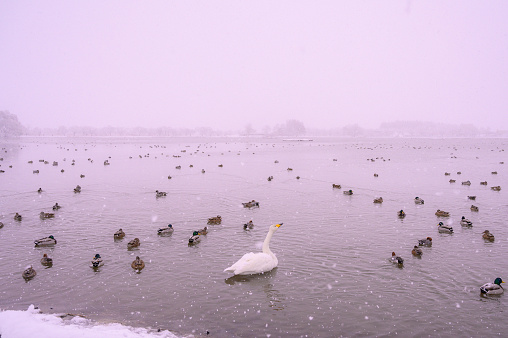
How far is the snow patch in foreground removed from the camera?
10.9 metres

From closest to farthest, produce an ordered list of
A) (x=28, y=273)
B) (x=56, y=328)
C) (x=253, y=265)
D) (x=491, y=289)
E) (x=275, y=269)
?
(x=56, y=328) → (x=491, y=289) → (x=28, y=273) → (x=253, y=265) → (x=275, y=269)

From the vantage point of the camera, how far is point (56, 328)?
11164mm

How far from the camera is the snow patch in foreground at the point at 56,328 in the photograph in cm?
1087

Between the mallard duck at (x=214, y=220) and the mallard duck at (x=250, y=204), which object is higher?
the mallard duck at (x=250, y=204)

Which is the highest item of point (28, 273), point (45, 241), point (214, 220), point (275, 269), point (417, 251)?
point (214, 220)

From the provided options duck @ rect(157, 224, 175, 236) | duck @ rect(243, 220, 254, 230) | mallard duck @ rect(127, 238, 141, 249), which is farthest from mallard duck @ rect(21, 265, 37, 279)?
duck @ rect(243, 220, 254, 230)

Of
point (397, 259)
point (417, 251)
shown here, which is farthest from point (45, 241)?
point (417, 251)

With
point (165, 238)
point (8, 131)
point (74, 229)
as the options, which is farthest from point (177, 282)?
point (8, 131)

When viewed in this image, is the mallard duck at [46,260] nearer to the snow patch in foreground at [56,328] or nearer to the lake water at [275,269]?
the lake water at [275,269]

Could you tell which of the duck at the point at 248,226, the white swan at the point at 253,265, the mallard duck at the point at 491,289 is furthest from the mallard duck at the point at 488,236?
the duck at the point at 248,226

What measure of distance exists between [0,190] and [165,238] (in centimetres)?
2773

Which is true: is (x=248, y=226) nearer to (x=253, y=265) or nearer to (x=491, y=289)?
(x=253, y=265)

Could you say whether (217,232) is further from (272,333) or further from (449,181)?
(449,181)

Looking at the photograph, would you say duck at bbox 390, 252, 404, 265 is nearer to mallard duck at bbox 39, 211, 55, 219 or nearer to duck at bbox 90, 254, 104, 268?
duck at bbox 90, 254, 104, 268
